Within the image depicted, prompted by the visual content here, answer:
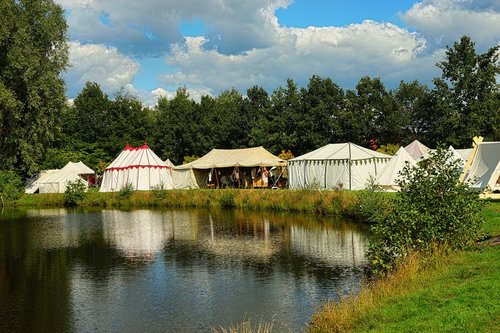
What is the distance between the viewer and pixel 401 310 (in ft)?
29.0

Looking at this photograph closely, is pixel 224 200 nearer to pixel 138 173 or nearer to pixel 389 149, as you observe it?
pixel 138 173

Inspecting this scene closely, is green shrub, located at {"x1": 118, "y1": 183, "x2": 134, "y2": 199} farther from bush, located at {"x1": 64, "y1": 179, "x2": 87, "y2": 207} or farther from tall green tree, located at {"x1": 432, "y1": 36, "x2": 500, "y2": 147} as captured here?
tall green tree, located at {"x1": 432, "y1": 36, "x2": 500, "y2": 147}

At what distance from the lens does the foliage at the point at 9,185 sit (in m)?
46.2

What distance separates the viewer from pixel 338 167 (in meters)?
38.5

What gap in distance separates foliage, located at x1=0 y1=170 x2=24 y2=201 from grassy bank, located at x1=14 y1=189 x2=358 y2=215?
83 cm

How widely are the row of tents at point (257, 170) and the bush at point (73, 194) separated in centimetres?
416

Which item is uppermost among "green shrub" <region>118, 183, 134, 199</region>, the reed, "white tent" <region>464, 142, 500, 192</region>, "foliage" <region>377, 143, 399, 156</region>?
"foliage" <region>377, 143, 399, 156</region>

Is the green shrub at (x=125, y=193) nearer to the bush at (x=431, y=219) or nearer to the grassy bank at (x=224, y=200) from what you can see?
the grassy bank at (x=224, y=200)

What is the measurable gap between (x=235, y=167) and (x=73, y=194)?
14.6 metres

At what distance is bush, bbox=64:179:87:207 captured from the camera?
45094mm

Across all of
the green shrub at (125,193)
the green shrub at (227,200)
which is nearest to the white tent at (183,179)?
the green shrub at (125,193)

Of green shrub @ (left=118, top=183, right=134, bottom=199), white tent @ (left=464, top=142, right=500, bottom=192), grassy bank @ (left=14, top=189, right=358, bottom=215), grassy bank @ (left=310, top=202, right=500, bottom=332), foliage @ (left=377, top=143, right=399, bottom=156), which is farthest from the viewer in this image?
foliage @ (left=377, top=143, right=399, bottom=156)

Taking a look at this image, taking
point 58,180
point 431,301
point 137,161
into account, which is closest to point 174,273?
point 431,301

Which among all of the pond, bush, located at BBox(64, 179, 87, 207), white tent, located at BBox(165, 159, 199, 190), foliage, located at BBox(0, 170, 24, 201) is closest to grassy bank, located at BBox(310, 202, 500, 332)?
the pond
